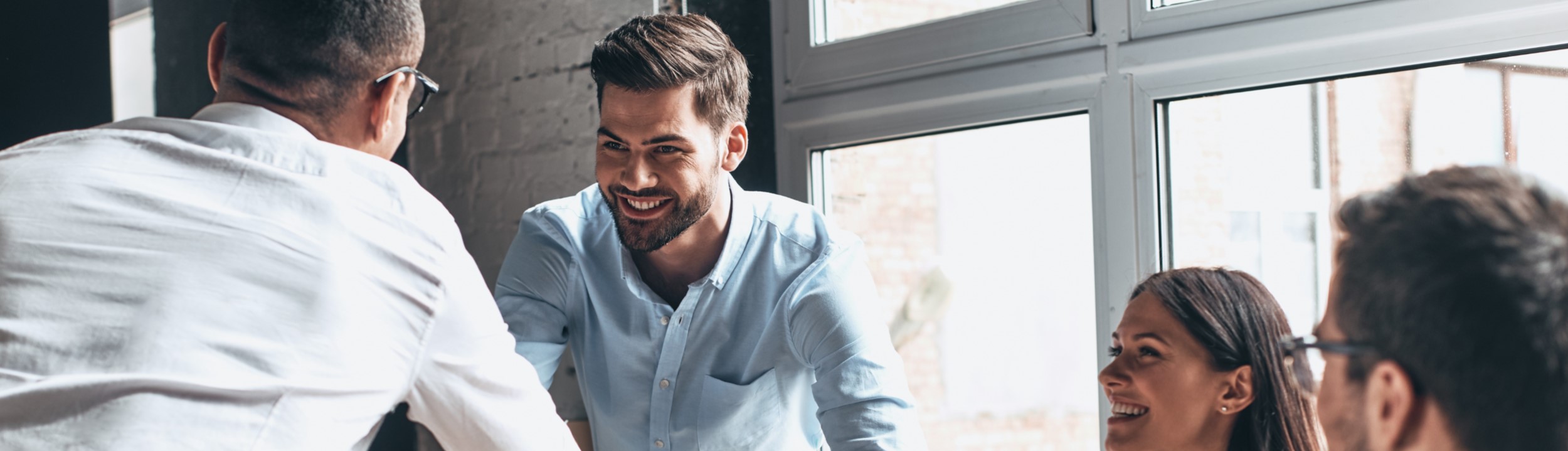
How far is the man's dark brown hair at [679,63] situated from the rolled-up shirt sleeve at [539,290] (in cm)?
25

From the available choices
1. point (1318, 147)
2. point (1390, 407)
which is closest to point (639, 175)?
point (1318, 147)

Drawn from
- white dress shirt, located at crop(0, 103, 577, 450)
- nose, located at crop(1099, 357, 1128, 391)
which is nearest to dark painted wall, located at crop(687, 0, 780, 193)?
nose, located at crop(1099, 357, 1128, 391)

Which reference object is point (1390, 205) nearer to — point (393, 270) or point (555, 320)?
point (393, 270)

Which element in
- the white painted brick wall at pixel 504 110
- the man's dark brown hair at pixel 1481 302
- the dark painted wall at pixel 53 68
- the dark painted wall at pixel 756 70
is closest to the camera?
the man's dark brown hair at pixel 1481 302

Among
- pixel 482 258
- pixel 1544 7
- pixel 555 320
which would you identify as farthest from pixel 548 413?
pixel 482 258

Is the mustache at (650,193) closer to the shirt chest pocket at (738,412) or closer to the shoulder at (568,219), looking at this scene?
the shoulder at (568,219)

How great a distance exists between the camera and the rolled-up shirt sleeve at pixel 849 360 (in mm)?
1761

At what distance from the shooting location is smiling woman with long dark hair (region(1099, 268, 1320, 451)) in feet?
5.01

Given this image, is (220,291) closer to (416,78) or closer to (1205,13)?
(416,78)

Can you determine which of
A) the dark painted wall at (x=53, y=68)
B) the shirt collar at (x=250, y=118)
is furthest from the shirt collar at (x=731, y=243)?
the dark painted wall at (x=53, y=68)

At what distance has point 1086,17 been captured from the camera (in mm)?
2031

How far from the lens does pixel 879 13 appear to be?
2471 millimetres

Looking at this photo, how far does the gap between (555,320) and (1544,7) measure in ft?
4.93

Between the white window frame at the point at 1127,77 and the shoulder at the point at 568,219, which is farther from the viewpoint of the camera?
the shoulder at the point at 568,219
